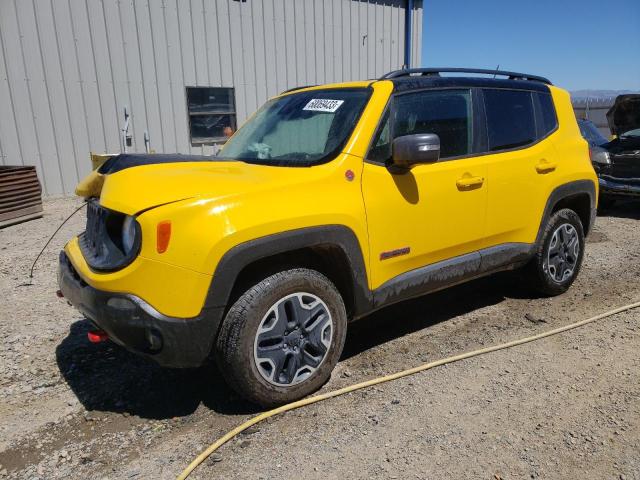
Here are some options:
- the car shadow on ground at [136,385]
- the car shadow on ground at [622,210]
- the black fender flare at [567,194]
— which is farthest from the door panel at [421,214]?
the car shadow on ground at [622,210]

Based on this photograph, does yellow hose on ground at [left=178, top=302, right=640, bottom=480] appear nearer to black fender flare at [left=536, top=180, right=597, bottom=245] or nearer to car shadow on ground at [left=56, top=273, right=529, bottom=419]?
car shadow on ground at [left=56, top=273, right=529, bottom=419]

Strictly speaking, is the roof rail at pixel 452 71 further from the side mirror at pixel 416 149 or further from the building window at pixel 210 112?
the building window at pixel 210 112

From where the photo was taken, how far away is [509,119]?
3.97m

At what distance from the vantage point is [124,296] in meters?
2.47

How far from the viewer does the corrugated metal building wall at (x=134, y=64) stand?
9188 mm

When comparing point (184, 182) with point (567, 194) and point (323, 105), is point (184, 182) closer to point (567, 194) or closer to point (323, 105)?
point (323, 105)

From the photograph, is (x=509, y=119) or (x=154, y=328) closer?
(x=154, y=328)

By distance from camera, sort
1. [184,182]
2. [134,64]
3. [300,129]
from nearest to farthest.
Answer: [184,182] → [300,129] → [134,64]

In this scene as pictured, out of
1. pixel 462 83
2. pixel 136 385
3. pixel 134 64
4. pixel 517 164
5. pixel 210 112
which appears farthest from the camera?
pixel 210 112

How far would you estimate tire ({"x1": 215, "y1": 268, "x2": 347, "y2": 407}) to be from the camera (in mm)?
2635

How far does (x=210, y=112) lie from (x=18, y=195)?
4.42 m

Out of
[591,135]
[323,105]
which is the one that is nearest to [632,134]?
[591,135]

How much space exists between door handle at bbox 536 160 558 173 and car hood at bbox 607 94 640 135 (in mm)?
6004

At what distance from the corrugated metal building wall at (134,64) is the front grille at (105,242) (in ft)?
25.1
